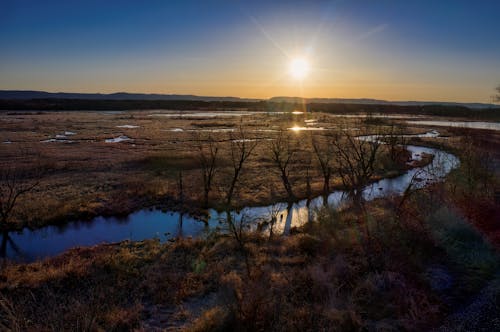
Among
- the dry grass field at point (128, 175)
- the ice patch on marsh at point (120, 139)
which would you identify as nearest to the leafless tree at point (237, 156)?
the dry grass field at point (128, 175)

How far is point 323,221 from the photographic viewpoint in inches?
835

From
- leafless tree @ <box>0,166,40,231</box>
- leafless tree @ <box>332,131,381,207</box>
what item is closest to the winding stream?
leafless tree @ <box>0,166,40,231</box>

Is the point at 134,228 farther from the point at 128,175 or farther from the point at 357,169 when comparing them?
the point at 357,169

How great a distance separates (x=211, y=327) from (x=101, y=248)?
10.9 meters

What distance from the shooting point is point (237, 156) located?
43531 millimetres

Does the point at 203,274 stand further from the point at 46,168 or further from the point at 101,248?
the point at 46,168

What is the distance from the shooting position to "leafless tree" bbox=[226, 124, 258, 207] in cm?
2570

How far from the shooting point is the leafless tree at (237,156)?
25.7 meters

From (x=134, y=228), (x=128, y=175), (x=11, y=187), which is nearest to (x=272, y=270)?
(x=134, y=228)

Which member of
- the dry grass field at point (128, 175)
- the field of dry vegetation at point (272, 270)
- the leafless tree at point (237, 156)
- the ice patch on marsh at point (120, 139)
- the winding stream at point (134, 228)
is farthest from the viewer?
the ice patch on marsh at point (120, 139)

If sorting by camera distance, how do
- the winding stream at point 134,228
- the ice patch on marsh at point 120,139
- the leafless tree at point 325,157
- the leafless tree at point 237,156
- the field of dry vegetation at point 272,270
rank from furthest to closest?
the ice patch on marsh at point 120,139 → the leafless tree at point 325,157 → the leafless tree at point 237,156 → the winding stream at point 134,228 → the field of dry vegetation at point 272,270

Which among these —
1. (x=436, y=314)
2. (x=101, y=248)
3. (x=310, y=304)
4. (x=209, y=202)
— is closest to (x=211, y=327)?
(x=310, y=304)

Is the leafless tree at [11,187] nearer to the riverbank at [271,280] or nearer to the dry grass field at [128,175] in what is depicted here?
the dry grass field at [128,175]

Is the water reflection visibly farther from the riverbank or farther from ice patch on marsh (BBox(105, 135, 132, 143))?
ice patch on marsh (BBox(105, 135, 132, 143))
